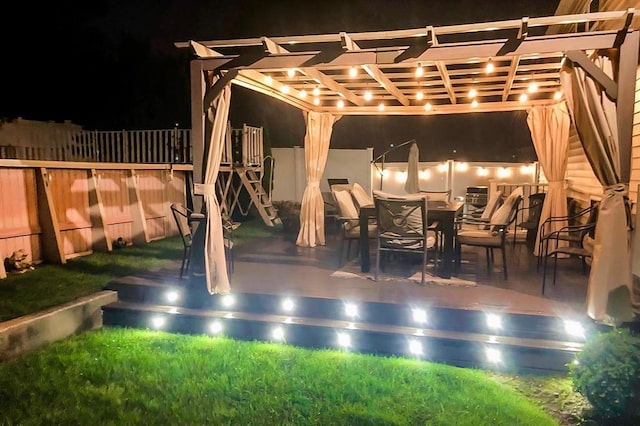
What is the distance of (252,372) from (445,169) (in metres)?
8.71

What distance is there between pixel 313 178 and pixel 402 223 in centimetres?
277

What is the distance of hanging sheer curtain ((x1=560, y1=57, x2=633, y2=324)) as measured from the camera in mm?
3609

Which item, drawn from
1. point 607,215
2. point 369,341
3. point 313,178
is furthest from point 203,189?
point 607,215

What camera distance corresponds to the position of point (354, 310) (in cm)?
421

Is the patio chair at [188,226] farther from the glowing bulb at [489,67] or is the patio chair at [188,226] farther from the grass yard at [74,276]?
the glowing bulb at [489,67]

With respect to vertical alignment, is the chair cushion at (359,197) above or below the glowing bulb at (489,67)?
below

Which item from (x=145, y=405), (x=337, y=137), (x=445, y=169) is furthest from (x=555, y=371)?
(x=337, y=137)

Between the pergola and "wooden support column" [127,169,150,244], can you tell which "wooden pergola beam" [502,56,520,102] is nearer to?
the pergola

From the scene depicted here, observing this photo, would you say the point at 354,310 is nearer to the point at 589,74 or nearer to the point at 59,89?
the point at 589,74

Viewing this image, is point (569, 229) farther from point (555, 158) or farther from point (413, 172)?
point (413, 172)

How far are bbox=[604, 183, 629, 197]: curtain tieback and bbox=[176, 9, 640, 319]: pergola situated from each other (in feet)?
0.17

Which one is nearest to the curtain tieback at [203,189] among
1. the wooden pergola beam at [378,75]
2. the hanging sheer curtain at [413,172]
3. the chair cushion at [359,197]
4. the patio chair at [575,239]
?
the wooden pergola beam at [378,75]

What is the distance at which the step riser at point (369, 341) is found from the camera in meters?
3.66

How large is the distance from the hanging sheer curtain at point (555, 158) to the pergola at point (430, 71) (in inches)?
1.0
